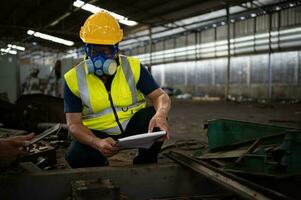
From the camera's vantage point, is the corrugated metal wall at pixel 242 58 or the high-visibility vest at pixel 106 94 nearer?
the high-visibility vest at pixel 106 94

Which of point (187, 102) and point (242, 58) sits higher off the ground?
point (242, 58)

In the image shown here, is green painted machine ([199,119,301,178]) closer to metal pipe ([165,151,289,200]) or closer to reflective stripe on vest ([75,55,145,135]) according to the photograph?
metal pipe ([165,151,289,200])

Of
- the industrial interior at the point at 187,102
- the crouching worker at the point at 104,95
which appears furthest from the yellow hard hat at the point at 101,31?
the industrial interior at the point at 187,102

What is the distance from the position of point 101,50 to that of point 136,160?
0.98 meters

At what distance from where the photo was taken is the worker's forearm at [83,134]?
234 centimetres

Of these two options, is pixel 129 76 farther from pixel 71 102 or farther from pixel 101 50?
pixel 71 102

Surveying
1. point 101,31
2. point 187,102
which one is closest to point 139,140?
point 101,31

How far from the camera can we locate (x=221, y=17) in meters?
15.1

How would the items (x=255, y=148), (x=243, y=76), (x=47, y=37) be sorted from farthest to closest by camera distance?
1. (x=47, y=37)
2. (x=243, y=76)
3. (x=255, y=148)

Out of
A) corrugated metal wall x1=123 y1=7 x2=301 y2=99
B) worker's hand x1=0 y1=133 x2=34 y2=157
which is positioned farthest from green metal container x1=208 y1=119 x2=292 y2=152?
corrugated metal wall x1=123 y1=7 x2=301 y2=99

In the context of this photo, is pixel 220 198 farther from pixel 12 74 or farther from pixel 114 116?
pixel 12 74

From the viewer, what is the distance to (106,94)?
103 inches

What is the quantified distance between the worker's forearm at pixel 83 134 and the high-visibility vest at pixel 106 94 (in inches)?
8.3

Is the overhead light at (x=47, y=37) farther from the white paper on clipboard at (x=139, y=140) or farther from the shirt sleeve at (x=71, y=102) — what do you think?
the white paper on clipboard at (x=139, y=140)
